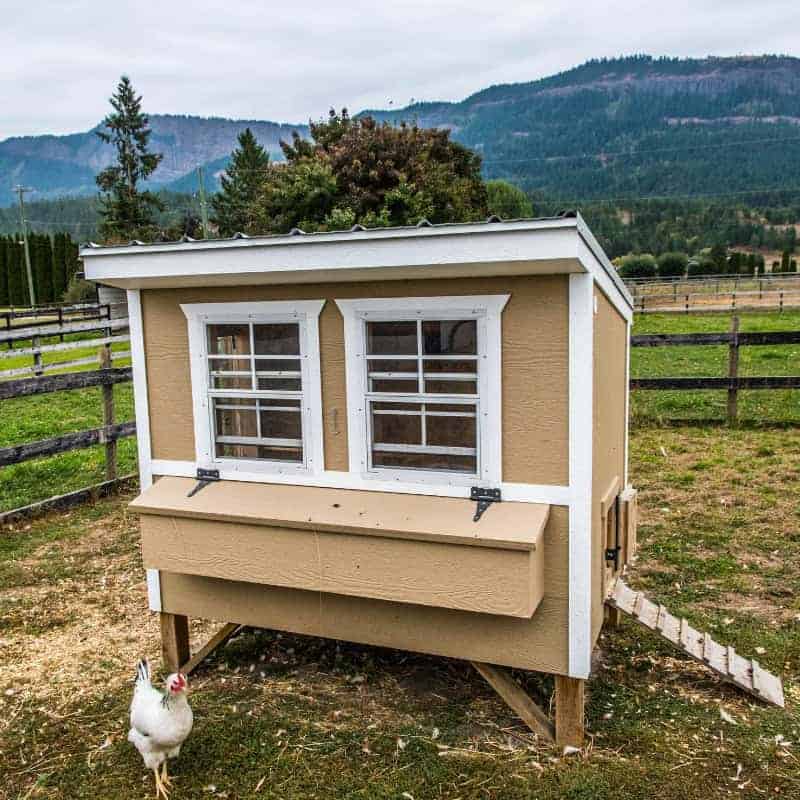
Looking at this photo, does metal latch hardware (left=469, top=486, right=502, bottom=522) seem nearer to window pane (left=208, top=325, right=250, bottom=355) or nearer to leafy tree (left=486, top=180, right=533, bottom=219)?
window pane (left=208, top=325, right=250, bottom=355)

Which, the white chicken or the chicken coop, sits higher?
the chicken coop

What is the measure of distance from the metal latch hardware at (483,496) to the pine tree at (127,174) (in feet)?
122

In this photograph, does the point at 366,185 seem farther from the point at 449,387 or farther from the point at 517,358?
the point at 517,358

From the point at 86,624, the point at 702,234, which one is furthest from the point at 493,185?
the point at 86,624

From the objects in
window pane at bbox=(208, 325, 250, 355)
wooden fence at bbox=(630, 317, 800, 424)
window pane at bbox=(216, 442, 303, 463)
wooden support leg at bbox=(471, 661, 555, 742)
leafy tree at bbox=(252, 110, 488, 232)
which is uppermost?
leafy tree at bbox=(252, 110, 488, 232)

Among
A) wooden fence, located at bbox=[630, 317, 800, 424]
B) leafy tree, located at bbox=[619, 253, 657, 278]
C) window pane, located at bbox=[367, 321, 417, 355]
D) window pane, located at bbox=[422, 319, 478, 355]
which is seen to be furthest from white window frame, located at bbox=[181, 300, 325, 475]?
leafy tree, located at bbox=[619, 253, 657, 278]

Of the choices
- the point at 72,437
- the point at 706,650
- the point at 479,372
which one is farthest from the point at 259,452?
the point at 72,437

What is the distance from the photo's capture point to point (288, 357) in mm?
4242

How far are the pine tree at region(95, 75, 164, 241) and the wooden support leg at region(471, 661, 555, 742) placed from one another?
123 ft

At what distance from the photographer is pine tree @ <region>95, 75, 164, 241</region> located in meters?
40.4

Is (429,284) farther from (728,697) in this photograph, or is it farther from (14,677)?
(14,677)

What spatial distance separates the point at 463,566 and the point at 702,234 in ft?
316

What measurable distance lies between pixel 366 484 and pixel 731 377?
8.29 meters

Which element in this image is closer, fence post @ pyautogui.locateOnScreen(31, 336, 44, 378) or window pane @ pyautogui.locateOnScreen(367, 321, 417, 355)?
window pane @ pyautogui.locateOnScreen(367, 321, 417, 355)
